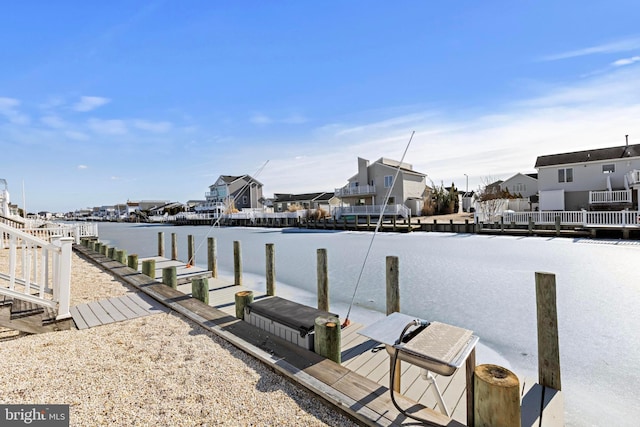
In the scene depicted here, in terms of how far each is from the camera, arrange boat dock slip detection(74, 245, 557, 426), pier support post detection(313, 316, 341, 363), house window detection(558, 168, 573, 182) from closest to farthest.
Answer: boat dock slip detection(74, 245, 557, 426) → pier support post detection(313, 316, 341, 363) → house window detection(558, 168, 573, 182)

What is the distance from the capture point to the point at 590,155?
898 inches

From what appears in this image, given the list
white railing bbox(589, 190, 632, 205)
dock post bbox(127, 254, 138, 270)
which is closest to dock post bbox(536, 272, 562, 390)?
dock post bbox(127, 254, 138, 270)

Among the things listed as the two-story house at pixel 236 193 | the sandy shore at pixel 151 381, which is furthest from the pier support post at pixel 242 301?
the two-story house at pixel 236 193

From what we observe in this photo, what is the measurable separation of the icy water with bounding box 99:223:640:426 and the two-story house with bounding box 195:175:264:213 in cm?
4011

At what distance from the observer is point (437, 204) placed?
114 ft

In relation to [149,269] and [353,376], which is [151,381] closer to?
[353,376]

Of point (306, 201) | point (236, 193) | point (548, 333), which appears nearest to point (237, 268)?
point (548, 333)

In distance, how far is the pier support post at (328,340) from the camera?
132 inches

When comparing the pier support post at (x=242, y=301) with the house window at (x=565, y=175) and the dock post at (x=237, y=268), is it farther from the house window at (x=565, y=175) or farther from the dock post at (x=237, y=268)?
the house window at (x=565, y=175)

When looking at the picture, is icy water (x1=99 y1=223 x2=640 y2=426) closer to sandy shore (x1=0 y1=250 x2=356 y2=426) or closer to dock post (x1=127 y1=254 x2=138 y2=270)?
dock post (x1=127 y1=254 x2=138 y2=270)

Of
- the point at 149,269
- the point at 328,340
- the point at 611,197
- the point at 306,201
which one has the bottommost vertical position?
the point at 328,340

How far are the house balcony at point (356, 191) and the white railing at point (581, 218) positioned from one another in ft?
48.0

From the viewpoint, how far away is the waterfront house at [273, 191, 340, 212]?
4447cm

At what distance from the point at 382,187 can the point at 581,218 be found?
18.5 meters
